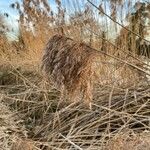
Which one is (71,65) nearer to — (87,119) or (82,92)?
(82,92)

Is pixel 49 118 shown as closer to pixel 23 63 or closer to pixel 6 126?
pixel 6 126

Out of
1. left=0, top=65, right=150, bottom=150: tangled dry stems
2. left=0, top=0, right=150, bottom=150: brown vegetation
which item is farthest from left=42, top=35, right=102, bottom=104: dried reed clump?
left=0, top=65, right=150, bottom=150: tangled dry stems

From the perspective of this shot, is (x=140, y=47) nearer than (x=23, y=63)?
Yes

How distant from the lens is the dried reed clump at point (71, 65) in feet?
7.39

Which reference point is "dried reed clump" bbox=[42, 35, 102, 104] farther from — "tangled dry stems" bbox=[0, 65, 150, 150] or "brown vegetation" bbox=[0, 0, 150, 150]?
"tangled dry stems" bbox=[0, 65, 150, 150]

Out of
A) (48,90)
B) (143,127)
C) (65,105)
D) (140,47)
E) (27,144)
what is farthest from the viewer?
(140,47)

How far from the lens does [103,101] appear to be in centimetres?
352

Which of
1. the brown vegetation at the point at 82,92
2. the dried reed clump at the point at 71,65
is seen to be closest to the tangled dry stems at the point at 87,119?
the brown vegetation at the point at 82,92

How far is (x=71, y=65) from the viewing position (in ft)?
7.36

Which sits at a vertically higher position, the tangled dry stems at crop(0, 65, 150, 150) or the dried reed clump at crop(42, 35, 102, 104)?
the dried reed clump at crop(42, 35, 102, 104)

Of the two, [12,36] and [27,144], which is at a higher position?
[12,36]

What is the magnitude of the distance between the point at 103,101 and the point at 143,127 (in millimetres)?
623

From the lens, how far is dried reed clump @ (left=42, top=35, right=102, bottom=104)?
2.25 m

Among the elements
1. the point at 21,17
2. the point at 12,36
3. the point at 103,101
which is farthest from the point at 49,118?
the point at 12,36
